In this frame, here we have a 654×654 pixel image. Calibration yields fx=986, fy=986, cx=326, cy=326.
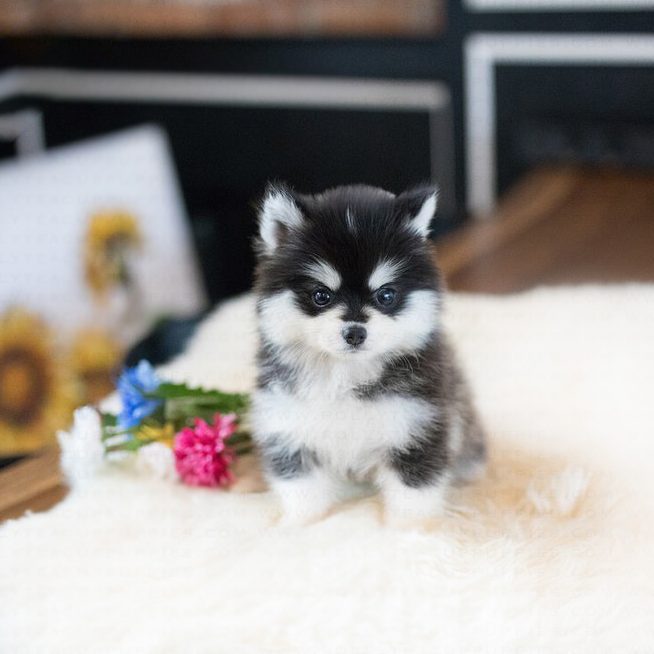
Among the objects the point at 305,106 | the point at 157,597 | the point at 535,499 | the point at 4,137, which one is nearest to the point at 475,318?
the point at 535,499

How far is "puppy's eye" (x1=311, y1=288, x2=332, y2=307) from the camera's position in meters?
0.93

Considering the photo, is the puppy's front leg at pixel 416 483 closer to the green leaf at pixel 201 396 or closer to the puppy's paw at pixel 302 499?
the puppy's paw at pixel 302 499

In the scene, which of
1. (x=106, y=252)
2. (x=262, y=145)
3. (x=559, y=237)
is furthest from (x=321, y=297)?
(x=262, y=145)

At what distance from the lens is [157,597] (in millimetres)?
965

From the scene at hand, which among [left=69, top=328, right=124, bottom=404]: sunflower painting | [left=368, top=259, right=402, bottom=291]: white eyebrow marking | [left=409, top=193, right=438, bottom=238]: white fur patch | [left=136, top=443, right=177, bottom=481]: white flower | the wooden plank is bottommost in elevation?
[left=69, top=328, right=124, bottom=404]: sunflower painting

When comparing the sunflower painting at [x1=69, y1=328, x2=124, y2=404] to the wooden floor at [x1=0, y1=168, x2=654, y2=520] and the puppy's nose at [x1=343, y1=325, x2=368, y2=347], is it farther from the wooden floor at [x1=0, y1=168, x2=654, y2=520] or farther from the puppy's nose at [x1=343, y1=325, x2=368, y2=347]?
the puppy's nose at [x1=343, y1=325, x2=368, y2=347]

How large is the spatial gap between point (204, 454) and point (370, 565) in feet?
0.84

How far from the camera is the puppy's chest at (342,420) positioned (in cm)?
99

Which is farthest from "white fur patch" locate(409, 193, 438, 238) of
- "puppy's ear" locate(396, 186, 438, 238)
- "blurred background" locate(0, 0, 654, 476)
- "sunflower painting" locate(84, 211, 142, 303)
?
"sunflower painting" locate(84, 211, 142, 303)

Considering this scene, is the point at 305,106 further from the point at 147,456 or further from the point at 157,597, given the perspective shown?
the point at 157,597

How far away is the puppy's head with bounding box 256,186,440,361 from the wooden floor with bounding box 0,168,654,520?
3.00 feet

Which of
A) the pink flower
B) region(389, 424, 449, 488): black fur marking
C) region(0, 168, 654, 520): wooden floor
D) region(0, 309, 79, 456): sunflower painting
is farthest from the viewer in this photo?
region(0, 168, 654, 520): wooden floor

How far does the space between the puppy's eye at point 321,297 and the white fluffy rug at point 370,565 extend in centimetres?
25

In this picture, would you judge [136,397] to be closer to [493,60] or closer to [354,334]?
[354,334]
